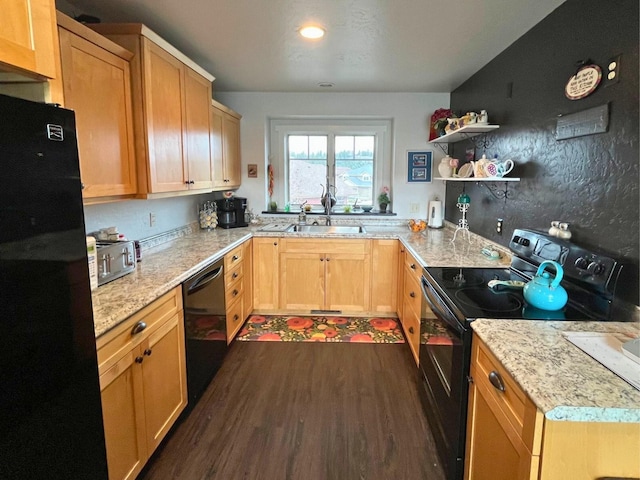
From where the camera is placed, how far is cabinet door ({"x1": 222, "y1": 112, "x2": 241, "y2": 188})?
11.7 ft

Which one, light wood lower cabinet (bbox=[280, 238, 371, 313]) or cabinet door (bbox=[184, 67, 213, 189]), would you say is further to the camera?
light wood lower cabinet (bbox=[280, 238, 371, 313])

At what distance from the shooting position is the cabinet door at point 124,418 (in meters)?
1.42

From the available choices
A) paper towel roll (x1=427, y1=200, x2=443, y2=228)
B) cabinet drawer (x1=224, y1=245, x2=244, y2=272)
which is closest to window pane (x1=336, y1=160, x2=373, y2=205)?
paper towel roll (x1=427, y1=200, x2=443, y2=228)

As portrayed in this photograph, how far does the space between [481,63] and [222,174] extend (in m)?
2.30

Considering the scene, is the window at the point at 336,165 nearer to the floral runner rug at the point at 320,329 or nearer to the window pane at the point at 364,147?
the window pane at the point at 364,147

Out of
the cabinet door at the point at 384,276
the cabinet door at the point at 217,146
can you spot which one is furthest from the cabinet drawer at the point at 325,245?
the cabinet door at the point at 217,146

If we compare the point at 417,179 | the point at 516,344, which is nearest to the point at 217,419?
the point at 516,344

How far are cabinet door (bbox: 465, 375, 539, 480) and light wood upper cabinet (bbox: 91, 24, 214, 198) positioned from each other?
1913 millimetres

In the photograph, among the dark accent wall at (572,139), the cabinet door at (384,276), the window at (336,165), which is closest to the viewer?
the dark accent wall at (572,139)

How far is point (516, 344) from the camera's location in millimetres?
1243

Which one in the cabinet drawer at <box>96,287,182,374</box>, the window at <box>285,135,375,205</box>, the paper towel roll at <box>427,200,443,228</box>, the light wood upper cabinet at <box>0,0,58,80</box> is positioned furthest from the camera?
the window at <box>285,135,375,205</box>

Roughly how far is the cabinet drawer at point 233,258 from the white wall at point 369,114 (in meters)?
1.22

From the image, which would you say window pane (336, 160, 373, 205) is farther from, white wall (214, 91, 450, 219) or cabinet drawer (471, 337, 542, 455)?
cabinet drawer (471, 337, 542, 455)

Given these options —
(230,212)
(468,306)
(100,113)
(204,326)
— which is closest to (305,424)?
(204,326)
